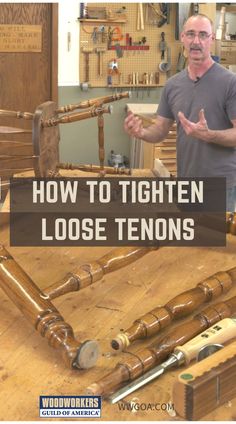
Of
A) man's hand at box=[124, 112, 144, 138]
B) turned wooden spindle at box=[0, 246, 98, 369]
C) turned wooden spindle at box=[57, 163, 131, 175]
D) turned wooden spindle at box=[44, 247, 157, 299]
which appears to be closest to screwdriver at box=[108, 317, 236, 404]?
turned wooden spindle at box=[0, 246, 98, 369]

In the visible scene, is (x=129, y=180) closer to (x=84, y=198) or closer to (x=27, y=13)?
(x=84, y=198)

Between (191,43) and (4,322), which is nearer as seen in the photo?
(4,322)

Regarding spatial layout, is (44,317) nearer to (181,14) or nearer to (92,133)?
(92,133)

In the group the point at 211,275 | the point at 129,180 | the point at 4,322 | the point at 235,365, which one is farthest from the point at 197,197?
the point at 235,365

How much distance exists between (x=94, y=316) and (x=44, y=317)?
7.6 inches

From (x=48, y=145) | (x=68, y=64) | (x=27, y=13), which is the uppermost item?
(x=27, y=13)

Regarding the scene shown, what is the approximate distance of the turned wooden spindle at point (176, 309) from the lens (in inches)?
49.5

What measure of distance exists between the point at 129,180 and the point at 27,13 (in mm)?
2879

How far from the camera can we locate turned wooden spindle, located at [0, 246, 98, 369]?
1.18 meters

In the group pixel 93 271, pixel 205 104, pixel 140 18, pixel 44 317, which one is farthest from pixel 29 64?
pixel 44 317

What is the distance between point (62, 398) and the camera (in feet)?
3.57

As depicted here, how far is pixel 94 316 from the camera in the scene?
144 centimetres

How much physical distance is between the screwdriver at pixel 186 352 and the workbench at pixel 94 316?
0.02 meters

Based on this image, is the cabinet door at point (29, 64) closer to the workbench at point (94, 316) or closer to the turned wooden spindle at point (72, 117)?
the turned wooden spindle at point (72, 117)
